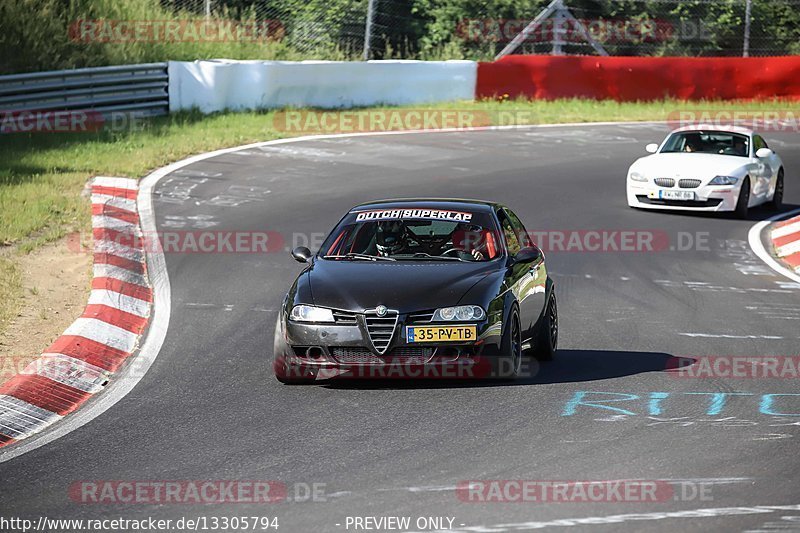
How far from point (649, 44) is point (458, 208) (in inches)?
912

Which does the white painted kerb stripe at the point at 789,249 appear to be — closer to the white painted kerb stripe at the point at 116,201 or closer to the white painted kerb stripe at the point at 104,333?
the white painted kerb stripe at the point at 116,201

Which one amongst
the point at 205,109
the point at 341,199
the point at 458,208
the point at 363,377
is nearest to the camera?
the point at 363,377

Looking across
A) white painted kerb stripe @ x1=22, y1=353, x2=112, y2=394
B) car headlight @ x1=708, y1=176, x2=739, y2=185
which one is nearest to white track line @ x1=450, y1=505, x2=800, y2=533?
white painted kerb stripe @ x1=22, y1=353, x2=112, y2=394

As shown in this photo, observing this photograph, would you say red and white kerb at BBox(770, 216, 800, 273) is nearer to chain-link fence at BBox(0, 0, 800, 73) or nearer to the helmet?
the helmet

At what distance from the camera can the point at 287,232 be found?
1564 cm

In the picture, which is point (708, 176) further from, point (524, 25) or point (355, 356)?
point (524, 25)

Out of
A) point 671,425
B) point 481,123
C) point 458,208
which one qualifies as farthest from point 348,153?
point 671,425

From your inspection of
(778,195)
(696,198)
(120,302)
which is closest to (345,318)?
(120,302)

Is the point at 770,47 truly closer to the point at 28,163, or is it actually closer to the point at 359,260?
the point at 28,163

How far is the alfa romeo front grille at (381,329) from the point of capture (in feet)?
27.9

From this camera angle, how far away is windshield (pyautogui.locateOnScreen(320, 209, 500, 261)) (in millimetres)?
9742

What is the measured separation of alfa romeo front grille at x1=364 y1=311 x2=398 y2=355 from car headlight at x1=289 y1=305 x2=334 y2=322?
30 centimetres

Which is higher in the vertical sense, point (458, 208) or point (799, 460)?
point (458, 208)

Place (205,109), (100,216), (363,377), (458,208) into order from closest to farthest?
(363,377)
(458,208)
(100,216)
(205,109)
